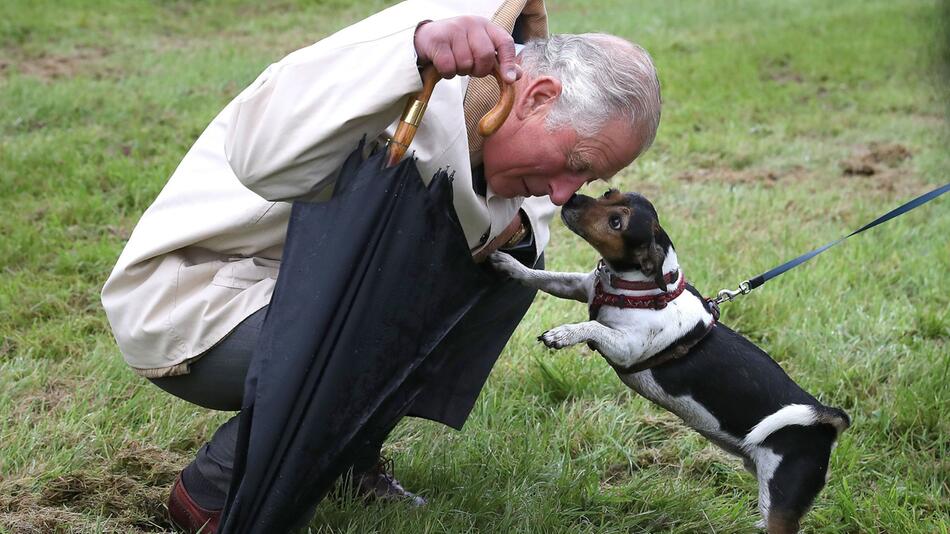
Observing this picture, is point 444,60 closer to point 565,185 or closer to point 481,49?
point 481,49

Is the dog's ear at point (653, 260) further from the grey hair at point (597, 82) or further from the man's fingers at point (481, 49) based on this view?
the man's fingers at point (481, 49)

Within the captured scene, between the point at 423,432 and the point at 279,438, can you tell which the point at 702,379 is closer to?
the point at 423,432

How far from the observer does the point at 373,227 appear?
6.13ft

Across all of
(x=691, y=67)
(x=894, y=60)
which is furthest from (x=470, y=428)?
(x=894, y=60)

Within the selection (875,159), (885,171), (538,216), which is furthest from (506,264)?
(875,159)

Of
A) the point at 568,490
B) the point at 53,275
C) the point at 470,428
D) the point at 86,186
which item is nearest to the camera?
the point at 568,490

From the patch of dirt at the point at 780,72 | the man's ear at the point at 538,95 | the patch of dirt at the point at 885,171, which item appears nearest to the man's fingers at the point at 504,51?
the man's ear at the point at 538,95

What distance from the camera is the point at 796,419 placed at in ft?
8.27

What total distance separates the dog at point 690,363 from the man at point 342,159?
295mm

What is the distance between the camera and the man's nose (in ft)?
7.29

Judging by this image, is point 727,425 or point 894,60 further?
point 894,60

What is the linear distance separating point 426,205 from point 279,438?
525 millimetres

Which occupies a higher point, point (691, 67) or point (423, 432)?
point (423, 432)

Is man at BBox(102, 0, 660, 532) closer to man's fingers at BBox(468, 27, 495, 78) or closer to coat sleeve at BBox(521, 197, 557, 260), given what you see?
man's fingers at BBox(468, 27, 495, 78)
